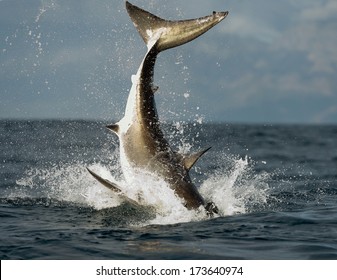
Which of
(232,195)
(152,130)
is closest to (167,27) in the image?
(152,130)

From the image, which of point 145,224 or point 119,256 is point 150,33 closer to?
point 145,224

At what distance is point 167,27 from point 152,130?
2149 mm

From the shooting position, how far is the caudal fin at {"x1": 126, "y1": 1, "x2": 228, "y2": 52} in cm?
1284

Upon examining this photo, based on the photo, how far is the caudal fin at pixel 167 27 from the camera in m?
12.8

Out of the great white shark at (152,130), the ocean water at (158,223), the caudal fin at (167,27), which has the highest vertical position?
the caudal fin at (167,27)

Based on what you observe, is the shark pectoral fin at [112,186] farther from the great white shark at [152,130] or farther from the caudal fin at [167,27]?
the caudal fin at [167,27]

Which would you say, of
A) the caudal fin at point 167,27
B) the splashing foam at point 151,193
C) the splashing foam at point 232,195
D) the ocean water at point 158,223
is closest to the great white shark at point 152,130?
the caudal fin at point 167,27

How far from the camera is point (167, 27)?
13.5m

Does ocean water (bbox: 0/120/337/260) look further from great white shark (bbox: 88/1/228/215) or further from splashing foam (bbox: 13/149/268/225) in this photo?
great white shark (bbox: 88/1/228/215)

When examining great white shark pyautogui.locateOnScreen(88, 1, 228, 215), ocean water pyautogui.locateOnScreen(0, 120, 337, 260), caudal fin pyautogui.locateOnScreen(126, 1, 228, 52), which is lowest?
ocean water pyautogui.locateOnScreen(0, 120, 337, 260)

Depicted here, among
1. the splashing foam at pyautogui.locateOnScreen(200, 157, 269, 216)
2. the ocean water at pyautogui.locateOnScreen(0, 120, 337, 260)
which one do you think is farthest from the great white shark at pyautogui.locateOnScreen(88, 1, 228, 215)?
the splashing foam at pyautogui.locateOnScreen(200, 157, 269, 216)
